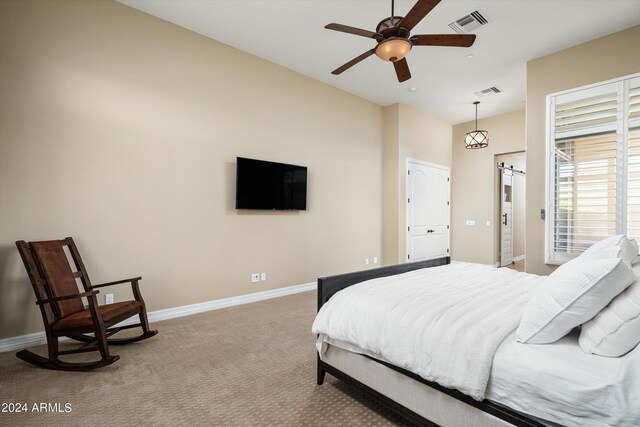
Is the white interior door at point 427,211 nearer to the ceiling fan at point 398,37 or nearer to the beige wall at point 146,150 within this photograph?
the beige wall at point 146,150

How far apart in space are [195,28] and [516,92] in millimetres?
5223

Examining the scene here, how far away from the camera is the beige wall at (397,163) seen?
5809 mm

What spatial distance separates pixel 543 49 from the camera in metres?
3.90

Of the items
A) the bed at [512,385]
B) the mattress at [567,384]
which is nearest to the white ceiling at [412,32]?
the bed at [512,385]

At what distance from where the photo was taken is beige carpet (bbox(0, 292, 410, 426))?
1756mm

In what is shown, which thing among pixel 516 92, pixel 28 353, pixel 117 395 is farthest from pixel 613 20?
pixel 28 353

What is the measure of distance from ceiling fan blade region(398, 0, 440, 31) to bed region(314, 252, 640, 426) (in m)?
1.97

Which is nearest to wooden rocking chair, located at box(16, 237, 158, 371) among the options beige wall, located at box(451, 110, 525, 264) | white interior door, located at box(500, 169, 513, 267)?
beige wall, located at box(451, 110, 525, 264)

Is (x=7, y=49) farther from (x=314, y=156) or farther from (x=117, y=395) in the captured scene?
(x=314, y=156)

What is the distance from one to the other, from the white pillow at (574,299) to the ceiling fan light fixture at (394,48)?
1981 mm

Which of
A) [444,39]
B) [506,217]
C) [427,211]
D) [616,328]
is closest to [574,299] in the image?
[616,328]

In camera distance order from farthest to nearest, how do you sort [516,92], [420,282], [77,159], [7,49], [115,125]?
1. [516,92]
2. [115,125]
3. [77,159]
4. [7,49]
5. [420,282]

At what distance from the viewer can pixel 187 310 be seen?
→ 11.7 ft

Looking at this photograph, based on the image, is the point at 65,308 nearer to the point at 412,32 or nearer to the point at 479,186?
the point at 412,32
